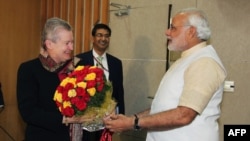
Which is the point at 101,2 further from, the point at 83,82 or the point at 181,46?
the point at 83,82

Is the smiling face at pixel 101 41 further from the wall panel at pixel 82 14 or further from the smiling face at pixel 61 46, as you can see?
the smiling face at pixel 61 46

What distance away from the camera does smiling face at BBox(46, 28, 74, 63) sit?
1782 mm

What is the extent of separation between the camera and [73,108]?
1592 mm

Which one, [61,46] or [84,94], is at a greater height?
[61,46]

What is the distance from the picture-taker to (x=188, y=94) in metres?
1.66

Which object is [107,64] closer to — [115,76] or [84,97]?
[115,76]

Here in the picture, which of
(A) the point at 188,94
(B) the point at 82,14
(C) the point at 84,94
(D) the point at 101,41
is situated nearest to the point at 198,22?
(A) the point at 188,94

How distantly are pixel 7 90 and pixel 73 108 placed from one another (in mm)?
3686

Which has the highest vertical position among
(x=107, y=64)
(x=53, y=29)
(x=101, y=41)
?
(x=53, y=29)

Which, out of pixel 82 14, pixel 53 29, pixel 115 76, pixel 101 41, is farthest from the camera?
pixel 82 14

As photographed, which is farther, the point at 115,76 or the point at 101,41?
the point at 101,41

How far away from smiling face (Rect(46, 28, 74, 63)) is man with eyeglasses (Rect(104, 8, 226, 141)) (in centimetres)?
43

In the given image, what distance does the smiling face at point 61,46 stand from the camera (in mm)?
1782

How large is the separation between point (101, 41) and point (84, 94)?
6.31 feet
